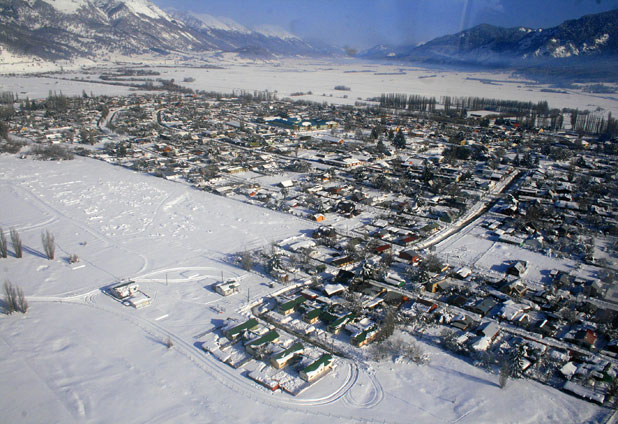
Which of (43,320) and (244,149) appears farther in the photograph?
(244,149)

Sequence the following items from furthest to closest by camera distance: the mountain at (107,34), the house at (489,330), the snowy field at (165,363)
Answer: the mountain at (107,34), the house at (489,330), the snowy field at (165,363)

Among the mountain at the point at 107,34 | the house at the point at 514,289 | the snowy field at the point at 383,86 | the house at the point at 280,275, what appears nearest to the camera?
the house at the point at 514,289

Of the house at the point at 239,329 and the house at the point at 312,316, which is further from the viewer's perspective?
the house at the point at 312,316

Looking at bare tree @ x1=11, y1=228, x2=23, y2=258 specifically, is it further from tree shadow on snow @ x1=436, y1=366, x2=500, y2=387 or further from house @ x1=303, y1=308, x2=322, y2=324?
tree shadow on snow @ x1=436, y1=366, x2=500, y2=387

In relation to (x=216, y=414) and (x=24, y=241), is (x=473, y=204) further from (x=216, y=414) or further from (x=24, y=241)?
(x=24, y=241)

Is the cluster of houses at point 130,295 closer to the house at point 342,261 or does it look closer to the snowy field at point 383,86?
the house at point 342,261

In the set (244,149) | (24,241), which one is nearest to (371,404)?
(24,241)

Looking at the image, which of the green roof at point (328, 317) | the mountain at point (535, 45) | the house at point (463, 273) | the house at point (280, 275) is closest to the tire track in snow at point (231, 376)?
the green roof at point (328, 317)
